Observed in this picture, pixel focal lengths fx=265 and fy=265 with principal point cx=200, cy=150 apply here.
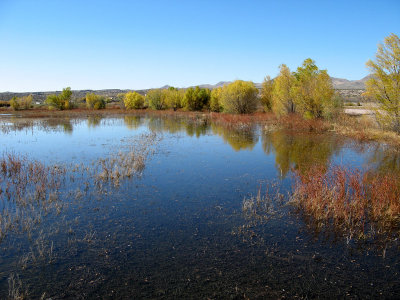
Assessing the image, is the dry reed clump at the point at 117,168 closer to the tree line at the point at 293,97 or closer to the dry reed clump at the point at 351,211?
the dry reed clump at the point at 351,211

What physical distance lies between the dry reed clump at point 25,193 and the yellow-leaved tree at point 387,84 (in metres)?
20.9

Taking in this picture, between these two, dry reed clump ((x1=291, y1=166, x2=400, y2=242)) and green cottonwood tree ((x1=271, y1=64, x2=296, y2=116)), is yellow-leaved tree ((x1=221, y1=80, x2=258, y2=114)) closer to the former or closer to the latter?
green cottonwood tree ((x1=271, y1=64, x2=296, y2=116))

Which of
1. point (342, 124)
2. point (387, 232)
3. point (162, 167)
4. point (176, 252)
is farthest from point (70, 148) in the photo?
point (342, 124)

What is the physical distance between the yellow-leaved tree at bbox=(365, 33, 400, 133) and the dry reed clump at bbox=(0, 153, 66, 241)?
2091 centimetres

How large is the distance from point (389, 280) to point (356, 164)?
9222 millimetres

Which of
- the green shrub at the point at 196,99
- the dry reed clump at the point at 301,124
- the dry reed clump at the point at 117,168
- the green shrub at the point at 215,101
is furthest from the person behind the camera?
the green shrub at the point at 196,99

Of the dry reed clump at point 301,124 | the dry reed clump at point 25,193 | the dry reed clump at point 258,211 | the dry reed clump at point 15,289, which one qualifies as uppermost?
the dry reed clump at point 301,124

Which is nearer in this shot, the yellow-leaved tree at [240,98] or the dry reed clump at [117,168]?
the dry reed clump at [117,168]

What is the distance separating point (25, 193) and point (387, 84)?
22116mm

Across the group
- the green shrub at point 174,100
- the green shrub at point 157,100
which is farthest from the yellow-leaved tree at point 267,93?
the green shrub at point 157,100

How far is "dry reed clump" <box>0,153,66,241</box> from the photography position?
23.7 ft

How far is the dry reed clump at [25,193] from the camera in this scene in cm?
722

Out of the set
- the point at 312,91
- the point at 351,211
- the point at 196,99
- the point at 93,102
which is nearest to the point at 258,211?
the point at 351,211

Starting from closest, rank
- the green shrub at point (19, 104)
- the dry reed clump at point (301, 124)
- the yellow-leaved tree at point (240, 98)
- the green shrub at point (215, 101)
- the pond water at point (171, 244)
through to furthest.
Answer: the pond water at point (171, 244) < the dry reed clump at point (301, 124) < the yellow-leaved tree at point (240, 98) < the green shrub at point (215, 101) < the green shrub at point (19, 104)
